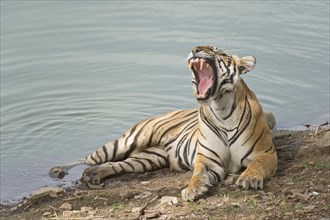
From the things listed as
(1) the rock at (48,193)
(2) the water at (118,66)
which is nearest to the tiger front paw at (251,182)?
(1) the rock at (48,193)

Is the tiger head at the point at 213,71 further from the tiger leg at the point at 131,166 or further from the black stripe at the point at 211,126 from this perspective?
the tiger leg at the point at 131,166

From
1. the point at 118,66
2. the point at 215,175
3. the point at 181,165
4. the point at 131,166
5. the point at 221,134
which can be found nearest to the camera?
the point at 215,175

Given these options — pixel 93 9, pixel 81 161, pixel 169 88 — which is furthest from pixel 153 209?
pixel 93 9

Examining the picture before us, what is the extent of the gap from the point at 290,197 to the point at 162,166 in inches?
81.6

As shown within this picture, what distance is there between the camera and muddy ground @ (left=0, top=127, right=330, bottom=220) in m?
6.91

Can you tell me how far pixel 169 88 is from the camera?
1150 cm

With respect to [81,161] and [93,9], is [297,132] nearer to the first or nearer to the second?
[81,161]

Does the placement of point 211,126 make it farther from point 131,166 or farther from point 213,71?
point 131,166

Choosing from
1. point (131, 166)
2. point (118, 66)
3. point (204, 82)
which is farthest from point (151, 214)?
point (118, 66)

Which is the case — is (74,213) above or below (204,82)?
below

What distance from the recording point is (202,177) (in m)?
7.63

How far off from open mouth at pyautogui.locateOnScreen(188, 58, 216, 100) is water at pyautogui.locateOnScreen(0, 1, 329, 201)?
2.00 m

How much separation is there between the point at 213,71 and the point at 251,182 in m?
0.92

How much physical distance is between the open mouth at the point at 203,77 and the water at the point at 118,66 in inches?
78.7
